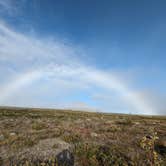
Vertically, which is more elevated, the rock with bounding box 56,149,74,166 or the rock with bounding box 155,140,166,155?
the rock with bounding box 155,140,166,155

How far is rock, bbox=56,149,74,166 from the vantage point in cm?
815

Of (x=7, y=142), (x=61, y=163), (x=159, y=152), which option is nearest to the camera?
→ (x=61, y=163)

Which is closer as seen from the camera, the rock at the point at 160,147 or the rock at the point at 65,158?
the rock at the point at 65,158

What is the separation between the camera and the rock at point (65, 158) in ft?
26.7

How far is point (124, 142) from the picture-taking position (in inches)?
459

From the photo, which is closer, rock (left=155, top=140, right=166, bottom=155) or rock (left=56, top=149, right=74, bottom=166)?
rock (left=56, top=149, right=74, bottom=166)

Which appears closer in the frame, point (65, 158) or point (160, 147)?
point (65, 158)

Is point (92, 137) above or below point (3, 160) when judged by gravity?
above

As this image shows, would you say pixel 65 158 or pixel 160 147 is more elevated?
pixel 160 147

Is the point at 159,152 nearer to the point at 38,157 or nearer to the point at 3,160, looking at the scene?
the point at 38,157

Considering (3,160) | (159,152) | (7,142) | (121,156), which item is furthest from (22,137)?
(159,152)

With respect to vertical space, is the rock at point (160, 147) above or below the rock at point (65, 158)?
above

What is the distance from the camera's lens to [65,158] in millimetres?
8641

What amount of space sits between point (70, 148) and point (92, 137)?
3.18 meters
